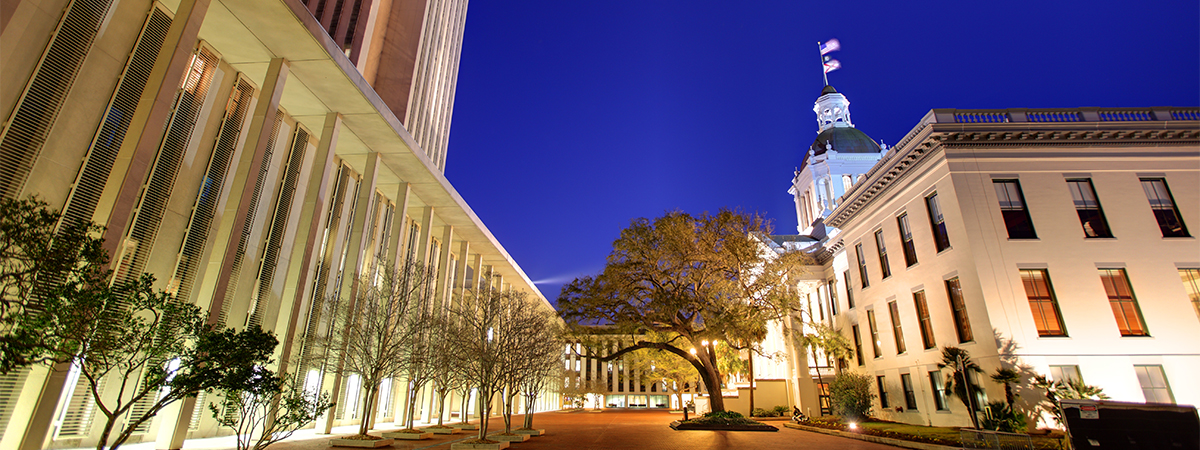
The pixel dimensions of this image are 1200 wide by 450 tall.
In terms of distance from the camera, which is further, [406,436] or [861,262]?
[861,262]

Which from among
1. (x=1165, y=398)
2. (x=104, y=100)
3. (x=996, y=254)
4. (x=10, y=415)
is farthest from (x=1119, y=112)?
(x=10, y=415)

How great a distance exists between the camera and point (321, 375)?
2627 cm

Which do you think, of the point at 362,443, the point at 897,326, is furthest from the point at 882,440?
the point at 362,443

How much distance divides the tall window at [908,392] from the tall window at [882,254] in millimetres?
5233

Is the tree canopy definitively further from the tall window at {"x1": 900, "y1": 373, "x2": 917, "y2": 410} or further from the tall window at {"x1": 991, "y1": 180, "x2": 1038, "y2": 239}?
the tall window at {"x1": 991, "y1": 180, "x2": 1038, "y2": 239}

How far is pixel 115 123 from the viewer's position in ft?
50.2

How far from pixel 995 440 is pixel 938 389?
9.59 meters

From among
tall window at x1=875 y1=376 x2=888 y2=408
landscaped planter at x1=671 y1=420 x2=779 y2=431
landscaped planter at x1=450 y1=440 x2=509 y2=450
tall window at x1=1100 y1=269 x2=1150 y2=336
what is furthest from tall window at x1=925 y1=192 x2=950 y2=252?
landscaped planter at x1=450 y1=440 x2=509 y2=450

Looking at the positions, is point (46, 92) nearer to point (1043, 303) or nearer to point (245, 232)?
point (245, 232)

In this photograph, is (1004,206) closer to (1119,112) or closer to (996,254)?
(996,254)

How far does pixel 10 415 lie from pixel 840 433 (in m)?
26.7

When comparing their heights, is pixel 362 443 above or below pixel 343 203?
below

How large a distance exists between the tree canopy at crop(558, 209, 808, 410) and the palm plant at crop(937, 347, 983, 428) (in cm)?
739

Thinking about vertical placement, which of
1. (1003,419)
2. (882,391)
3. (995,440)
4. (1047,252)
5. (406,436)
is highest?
(1047,252)
